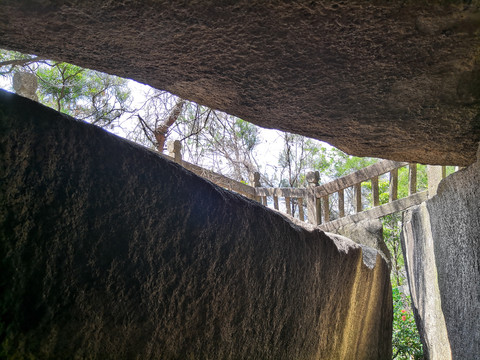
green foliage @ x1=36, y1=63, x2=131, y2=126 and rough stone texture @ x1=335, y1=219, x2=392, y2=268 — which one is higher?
green foliage @ x1=36, y1=63, x2=131, y2=126

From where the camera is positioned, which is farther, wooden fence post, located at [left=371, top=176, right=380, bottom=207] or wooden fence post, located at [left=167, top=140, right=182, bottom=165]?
wooden fence post, located at [left=371, top=176, right=380, bottom=207]

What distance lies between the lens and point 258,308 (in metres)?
1.67

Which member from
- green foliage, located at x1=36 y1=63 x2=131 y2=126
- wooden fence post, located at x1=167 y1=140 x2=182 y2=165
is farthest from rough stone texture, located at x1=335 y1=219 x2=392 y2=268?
green foliage, located at x1=36 y1=63 x2=131 y2=126

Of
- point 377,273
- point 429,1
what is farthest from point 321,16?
point 377,273

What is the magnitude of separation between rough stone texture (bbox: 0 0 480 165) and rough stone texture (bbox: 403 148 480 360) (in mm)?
452

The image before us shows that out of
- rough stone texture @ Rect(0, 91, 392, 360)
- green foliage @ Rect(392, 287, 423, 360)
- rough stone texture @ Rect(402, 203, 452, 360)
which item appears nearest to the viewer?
rough stone texture @ Rect(0, 91, 392, 360)

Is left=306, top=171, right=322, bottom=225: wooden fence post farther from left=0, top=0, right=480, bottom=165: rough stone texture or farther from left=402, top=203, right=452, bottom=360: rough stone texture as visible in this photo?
left=0, top=0, right=480, bottom=165: rough stone texture

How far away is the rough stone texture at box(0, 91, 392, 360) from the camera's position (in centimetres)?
83

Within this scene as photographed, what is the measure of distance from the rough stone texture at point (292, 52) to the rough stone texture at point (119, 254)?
0.35m

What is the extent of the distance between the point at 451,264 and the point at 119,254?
239 cm

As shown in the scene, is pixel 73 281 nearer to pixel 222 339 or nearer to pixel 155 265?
pixel 155 265

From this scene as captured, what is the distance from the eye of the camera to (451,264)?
2664 millimetres

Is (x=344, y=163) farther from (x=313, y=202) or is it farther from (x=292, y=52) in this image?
(x=292, y=52)

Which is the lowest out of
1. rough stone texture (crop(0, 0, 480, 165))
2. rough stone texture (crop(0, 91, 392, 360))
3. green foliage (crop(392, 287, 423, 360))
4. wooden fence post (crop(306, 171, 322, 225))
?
green foliage (crop(392, 287, 423, 360))
